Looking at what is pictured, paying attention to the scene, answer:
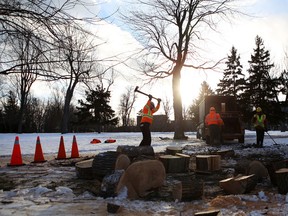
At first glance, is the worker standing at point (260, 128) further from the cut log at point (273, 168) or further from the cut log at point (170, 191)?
the cut log at point (170, 191)

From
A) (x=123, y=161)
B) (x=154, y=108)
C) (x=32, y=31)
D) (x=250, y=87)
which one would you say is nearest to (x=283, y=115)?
(x=250, y=87)

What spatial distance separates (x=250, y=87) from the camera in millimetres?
38500

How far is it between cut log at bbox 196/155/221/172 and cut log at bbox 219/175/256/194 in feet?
6.33

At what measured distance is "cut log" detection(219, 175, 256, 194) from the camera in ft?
16.4

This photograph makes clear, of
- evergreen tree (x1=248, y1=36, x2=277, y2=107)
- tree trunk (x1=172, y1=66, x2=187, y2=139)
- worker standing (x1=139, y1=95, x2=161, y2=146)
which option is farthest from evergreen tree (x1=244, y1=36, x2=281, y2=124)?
worker standing (x1=139, y1=95, x2=161, y2=146)

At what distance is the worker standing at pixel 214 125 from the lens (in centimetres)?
1467

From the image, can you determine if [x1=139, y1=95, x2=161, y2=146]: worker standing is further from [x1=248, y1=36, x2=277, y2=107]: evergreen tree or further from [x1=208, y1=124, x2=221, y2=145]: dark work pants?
[x1=248, y1=36, x2=277, y2=107]: evergreen tree

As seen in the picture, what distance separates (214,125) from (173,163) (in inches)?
333

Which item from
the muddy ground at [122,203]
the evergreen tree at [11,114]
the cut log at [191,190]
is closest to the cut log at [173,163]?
the muddy ground at [122,203]

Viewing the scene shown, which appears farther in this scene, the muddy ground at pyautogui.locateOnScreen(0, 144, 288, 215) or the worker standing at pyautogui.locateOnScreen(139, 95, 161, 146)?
the worker standing at pyautogui.locateOnScreen(139, 95, 161, 146)

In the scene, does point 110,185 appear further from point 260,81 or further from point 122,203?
point 260,81

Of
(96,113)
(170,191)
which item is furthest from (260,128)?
(96,113)

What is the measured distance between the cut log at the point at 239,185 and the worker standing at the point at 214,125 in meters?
9.56

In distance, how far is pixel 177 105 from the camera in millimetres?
22469
